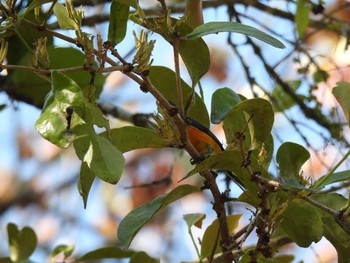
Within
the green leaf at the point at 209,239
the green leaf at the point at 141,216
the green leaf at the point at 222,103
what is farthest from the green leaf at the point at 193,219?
the green leaf at the point at 222,103

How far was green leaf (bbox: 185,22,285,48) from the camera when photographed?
2.31 ft

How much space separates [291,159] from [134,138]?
18 centimetres

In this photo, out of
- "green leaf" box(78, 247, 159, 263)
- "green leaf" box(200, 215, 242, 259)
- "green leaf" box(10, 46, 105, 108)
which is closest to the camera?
"green leaf" box(200, 215, 242, 259)

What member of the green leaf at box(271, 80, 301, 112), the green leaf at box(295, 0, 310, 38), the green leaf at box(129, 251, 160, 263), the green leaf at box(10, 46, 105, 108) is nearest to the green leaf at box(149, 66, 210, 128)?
the green leaf at box(129, 251, 160, 263)

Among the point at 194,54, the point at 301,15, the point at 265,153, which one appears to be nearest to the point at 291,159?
the point at 265,153

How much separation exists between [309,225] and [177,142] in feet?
0.55

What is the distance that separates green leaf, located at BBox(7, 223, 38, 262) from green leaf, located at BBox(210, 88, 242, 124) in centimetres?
51

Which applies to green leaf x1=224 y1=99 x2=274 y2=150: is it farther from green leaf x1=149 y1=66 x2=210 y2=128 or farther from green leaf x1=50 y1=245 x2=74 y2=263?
green leaf x1=50 y1=245 x2=74 y2=263

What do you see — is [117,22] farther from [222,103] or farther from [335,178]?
[335,178]

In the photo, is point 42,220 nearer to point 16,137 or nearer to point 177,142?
point 16,137

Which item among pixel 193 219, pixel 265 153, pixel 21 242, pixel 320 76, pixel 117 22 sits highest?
pixel 320 76

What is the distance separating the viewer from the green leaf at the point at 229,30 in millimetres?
A: 703

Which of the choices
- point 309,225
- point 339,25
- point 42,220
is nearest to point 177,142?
point 309,225

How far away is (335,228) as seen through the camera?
2.70 feet
